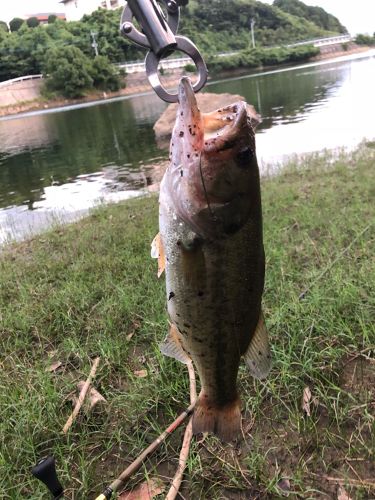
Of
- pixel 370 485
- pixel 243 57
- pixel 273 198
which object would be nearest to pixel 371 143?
pixel 273 198

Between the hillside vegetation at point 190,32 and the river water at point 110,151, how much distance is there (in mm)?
20602

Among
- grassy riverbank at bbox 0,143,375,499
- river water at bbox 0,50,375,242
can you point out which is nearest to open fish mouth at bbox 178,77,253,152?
grassy riverbank at bbox 0,143,375,499

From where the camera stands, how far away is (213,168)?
185 cm

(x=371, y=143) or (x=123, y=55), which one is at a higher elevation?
(x=123, y=55)

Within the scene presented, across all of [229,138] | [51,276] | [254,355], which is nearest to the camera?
[229,138]

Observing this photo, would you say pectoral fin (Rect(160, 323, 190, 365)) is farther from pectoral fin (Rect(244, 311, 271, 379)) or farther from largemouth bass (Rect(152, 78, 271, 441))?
pectoral fin (Rect(244, 311, 271, 379))

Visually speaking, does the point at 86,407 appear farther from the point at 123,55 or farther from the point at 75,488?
the point at 123,55

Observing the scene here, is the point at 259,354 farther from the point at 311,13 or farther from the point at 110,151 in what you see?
the point at 311,13

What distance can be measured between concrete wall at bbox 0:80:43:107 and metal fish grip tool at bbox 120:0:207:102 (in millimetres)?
67221

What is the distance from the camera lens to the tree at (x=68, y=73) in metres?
67.6

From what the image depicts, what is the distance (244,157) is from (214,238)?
0.35 meters

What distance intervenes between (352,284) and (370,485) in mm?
1923

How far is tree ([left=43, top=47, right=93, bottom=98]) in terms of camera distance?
67625 mm

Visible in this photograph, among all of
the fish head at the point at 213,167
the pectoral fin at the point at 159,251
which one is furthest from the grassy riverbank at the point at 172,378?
the fish head at the point at 213,167
